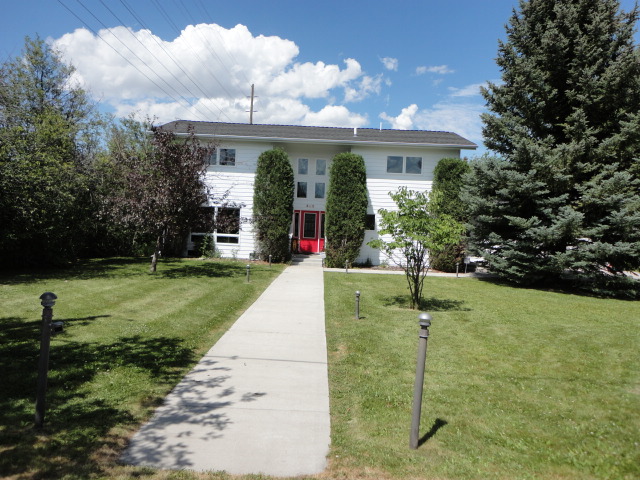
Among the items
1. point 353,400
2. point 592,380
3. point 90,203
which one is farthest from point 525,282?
point 90,203

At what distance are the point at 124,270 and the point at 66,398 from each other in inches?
448

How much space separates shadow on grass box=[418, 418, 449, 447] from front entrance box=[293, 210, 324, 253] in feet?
58.9

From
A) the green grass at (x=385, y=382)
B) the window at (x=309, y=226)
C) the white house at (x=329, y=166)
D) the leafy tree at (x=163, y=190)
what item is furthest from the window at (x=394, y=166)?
the green grass at (x=385, y=382)

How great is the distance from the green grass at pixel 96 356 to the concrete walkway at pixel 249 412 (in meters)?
0.24

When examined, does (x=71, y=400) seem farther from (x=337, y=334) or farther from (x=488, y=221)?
(x=488, y=221)

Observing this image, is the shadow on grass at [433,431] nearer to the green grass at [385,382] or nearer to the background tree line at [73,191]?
the green grass at [385,382]

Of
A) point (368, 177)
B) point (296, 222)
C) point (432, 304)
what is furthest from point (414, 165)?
point (432, 304)

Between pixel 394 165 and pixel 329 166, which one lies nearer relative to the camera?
pixel 394 165

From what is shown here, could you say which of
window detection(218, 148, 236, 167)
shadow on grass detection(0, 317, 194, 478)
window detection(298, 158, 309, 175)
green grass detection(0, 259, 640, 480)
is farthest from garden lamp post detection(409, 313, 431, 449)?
window detection(298, 158, 309, 175)

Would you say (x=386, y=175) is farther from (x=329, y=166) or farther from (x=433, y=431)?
(x=433, y=431)

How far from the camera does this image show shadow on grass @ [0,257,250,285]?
12789mm

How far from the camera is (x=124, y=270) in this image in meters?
14.9

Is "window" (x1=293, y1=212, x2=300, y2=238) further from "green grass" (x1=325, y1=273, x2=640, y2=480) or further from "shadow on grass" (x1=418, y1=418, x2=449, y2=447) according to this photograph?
"shadow on grass" (x1=418, y1=418, x2=449, y2=447)

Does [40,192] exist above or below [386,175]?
below
